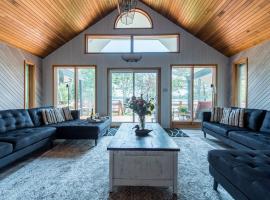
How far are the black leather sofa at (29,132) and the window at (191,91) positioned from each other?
314 centimetres

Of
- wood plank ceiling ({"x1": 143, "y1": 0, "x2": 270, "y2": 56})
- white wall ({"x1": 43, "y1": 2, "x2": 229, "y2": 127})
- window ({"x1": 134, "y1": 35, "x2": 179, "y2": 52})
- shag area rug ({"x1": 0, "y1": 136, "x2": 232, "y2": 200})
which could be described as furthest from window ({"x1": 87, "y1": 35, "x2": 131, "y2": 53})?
shag area rug ({"x1": 0, "y1": 136, "x2": 232, "y2": 200})

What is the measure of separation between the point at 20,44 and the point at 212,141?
5490 millimetres

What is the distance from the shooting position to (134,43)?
7.11 metres

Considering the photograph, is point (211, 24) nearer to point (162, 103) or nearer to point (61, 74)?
point (162, 103)

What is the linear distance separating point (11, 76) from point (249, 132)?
5.58m

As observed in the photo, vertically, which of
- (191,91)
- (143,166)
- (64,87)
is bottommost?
(143,166)

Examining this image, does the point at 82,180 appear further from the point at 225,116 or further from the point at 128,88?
the point at 128,88

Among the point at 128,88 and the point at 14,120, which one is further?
the point at 128,88

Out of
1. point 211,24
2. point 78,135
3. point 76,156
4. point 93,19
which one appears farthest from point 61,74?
point 211,24

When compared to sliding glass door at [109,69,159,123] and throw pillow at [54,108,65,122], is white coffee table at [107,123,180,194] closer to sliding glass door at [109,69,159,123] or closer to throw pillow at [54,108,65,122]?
throw pillow at [54,108,65,122]

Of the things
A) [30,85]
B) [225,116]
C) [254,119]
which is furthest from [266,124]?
[30,85]

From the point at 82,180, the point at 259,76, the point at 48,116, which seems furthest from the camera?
the point at 259,76

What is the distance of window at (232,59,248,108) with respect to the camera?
6148mm

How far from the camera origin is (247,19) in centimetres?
448
